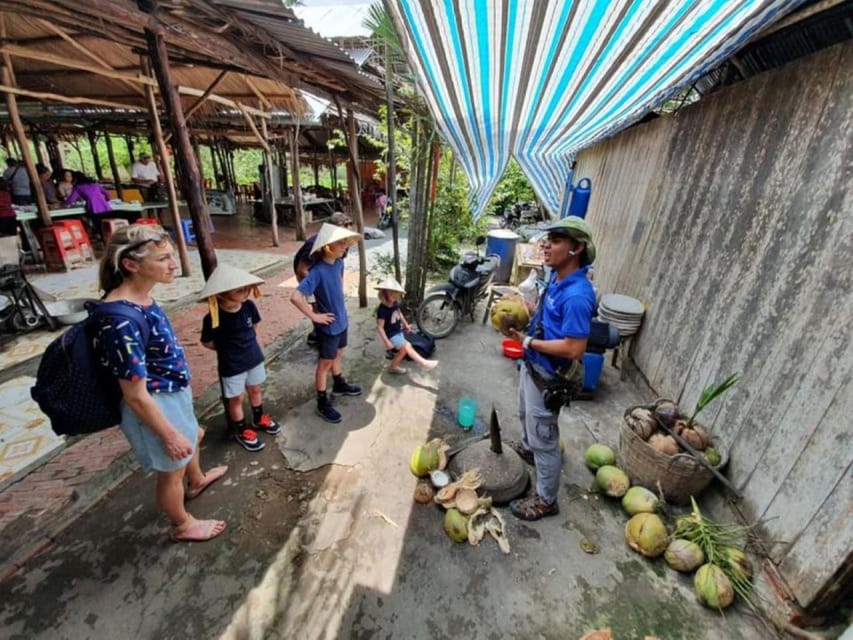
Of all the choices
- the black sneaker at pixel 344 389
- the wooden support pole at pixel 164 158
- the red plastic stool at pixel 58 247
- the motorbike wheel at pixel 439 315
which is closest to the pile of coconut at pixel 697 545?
the black sneaker at pixel 344 389

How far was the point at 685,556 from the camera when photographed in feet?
7.30

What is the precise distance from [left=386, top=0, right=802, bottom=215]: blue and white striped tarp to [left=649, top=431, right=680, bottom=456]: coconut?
247 cm

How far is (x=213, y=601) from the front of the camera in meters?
1.99

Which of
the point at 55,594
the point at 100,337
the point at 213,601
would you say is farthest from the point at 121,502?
the point at 100,337

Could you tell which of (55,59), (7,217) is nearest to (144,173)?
(7,217)

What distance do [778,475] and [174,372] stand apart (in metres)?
3.44

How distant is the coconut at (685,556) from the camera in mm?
2223

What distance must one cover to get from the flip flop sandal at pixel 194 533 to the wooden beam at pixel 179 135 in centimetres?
183

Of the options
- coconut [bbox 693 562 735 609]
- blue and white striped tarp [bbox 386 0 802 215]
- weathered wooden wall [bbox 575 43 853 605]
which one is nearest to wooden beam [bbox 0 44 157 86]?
blue and white striped tarp [bbox 386 0 802 215]

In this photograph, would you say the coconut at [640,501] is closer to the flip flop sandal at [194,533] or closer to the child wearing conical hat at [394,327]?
the child wearing conical hat at [394,327]

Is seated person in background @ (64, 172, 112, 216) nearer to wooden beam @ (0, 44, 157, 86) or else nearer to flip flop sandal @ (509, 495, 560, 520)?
wooden beam @ (0, 44, 157, 86)

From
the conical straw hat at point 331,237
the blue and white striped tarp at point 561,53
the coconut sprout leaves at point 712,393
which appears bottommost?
the coconut sprout leaves at point 712,393

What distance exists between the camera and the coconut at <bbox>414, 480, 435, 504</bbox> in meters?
2.64

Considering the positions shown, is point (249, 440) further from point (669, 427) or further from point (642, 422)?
point (669, 427)
